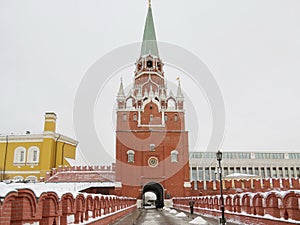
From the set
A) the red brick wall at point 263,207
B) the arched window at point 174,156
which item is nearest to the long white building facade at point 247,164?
the arched window at point 174,156

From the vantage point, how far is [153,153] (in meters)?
33.6

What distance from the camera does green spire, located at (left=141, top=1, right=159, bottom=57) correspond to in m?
39.1

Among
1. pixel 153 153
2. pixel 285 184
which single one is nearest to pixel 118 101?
pixel 153 153

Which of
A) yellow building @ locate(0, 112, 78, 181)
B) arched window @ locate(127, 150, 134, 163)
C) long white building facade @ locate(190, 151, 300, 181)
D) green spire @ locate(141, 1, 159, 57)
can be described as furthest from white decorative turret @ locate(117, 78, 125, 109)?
long white building facade @ locate(190, 151, 300, 181)

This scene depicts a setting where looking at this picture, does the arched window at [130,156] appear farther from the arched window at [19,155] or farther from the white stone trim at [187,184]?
the arched window at [19,155]

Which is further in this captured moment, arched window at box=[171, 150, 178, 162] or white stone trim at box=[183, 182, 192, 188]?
arched window at box=[171, 150, 178, 162]

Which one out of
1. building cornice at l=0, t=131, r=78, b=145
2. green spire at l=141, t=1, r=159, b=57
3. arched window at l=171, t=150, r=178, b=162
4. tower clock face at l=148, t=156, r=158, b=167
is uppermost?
green spire at l=141, t=1, r=159, b=57

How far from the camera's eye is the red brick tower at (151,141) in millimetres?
32641

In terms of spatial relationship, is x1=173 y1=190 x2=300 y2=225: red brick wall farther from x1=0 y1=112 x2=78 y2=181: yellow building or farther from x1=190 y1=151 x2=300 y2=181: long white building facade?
x1=190 y1=151 x2=300 y2=181: long white building facade

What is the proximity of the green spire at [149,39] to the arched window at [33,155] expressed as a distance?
57.4 feet

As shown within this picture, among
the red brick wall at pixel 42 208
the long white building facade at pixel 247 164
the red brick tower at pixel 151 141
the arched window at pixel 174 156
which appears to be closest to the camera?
the red brick wall at pixel 42 208

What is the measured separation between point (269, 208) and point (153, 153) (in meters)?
23.4

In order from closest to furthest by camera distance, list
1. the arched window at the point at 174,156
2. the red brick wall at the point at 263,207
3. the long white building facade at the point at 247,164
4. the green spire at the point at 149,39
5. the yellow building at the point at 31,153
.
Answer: the red brick wall at the point at 263,207 → the arched window at the point at 174,156 → the yellow building at the point at 31,153 → the green spire at the point at 149,39 → the long white building facade at the point at 247,164

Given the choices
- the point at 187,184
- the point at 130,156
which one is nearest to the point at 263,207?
the point at 187,184
